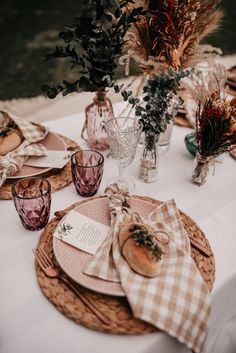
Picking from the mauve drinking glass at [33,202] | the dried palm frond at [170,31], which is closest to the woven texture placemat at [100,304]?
the mauve drinking glass at [33,202]

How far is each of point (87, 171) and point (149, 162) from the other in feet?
0.77

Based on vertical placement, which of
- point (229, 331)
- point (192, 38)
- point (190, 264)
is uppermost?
point (192, 38)

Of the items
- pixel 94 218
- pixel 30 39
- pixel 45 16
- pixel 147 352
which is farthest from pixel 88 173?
pixel 45 16

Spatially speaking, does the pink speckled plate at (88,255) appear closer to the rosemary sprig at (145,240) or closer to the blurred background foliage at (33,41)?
the rosemary sprig at (145,240)

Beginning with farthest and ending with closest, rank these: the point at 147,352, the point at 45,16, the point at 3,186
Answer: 1. the point at 45,16
2. the point at 3,186
3. the point at 147,352

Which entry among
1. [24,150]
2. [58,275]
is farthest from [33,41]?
[58,275]

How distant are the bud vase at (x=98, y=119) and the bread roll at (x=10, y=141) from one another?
26 centimetres

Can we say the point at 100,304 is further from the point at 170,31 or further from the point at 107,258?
the point at 170,31

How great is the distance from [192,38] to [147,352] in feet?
3.32

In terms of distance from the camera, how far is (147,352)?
2.27 feet

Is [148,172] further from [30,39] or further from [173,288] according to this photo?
[30,39]

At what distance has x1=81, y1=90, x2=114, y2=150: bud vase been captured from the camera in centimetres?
126

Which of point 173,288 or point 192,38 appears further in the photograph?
point 192,38

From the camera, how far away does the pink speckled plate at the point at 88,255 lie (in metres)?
0.74
